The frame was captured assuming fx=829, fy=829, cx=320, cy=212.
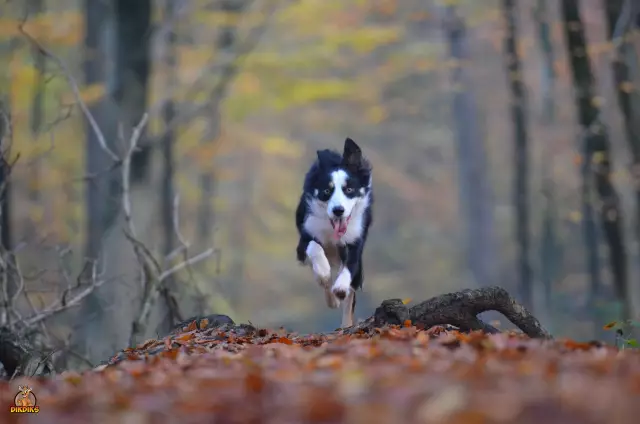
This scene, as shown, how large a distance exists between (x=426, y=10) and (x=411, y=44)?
2.19 metres

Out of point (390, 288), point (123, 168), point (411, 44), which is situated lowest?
point (390, 288)

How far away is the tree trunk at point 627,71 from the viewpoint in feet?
52.7

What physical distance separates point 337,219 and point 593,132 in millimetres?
10528

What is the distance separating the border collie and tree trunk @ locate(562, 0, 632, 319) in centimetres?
952

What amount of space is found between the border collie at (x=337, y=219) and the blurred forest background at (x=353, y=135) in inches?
199

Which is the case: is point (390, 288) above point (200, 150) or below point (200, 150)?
below

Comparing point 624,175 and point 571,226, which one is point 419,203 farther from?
point 624,175

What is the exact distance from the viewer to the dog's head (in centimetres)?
746

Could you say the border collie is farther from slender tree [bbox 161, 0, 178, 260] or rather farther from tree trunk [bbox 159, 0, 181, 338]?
slender tree [bbox 161, 0, 178, 260]

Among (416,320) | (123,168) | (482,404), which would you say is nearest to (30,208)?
(123,168)

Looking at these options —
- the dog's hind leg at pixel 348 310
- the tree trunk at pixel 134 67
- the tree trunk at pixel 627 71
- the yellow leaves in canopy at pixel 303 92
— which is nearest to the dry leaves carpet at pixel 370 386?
the dog's hind leg at pixel 348 310

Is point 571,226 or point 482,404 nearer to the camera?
point 482,404

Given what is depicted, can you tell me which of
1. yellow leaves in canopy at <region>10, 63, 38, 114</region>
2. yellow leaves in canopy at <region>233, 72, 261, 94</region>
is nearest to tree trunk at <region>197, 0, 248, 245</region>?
Result: yellow leaves in canopy at <region>233, 72, 261, 94</region>

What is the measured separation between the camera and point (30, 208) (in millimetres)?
27812
